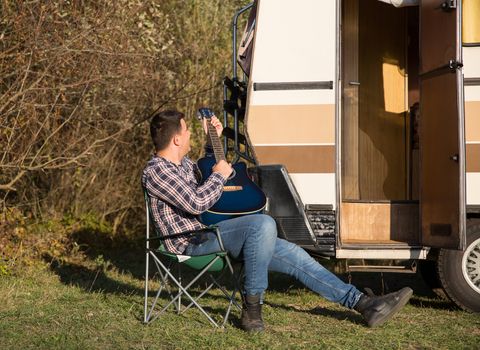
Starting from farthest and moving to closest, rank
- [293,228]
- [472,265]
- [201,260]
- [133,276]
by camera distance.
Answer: [133,276], [472,265], [293,228], [201,260]

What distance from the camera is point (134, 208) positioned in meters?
10.9

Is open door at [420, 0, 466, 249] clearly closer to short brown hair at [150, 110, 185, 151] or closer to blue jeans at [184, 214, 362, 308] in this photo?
blue jeans at [184, 214, 362, 308]

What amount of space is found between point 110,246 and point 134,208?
2.51 ft

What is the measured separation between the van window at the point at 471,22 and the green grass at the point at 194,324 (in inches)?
78.8

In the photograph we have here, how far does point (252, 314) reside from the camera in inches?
211

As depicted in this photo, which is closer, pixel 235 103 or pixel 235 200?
pixel 235 200

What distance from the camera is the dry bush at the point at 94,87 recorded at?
24.5 ft

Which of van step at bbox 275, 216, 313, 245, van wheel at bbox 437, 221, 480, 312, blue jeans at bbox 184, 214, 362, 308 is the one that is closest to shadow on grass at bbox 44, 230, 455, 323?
van wheel at bbox 437, 221, 480, 312

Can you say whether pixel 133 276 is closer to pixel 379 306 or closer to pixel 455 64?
pixel 379 306

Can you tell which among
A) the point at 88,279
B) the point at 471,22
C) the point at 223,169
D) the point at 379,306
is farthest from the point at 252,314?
the point at 88,279

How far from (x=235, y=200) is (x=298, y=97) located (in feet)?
3.14

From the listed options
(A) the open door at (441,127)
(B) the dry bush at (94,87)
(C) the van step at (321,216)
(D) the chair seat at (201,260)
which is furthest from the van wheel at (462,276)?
(B) the dry bush at (94,87)

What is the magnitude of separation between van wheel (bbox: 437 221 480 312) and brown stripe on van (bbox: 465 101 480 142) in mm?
645

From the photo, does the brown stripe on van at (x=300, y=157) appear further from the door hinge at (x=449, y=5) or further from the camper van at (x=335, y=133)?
the door hinge at (x=449, y=5)
